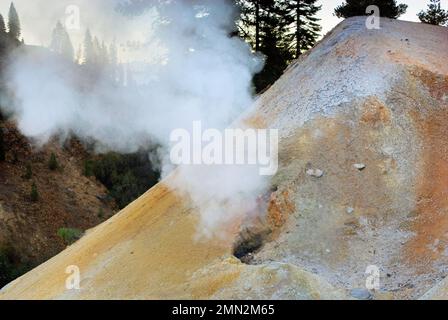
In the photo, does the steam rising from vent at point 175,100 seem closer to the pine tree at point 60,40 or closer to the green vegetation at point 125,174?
the green vegetation at point 125,174

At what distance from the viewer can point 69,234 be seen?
1998cm

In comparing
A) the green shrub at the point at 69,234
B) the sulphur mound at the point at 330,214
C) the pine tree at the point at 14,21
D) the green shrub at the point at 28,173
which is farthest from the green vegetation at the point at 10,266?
the pine tree at the point at 14,21

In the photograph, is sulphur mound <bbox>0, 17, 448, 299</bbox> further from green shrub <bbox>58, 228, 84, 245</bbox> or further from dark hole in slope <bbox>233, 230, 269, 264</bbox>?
green shrub <bbox>58, 228, 84, 245</bbox>

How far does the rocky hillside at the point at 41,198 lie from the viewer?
2002 cm

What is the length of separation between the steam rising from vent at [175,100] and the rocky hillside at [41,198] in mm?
1374

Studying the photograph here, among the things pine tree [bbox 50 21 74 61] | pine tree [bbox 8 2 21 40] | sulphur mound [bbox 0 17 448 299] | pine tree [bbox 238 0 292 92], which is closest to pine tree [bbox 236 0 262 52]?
pine tree [bbox 238 0 292 92]

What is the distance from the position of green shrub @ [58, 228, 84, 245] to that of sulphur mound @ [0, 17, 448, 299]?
5.21 m

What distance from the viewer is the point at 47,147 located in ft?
87.0

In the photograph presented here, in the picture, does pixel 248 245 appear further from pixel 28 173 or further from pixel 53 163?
pixel 53 163

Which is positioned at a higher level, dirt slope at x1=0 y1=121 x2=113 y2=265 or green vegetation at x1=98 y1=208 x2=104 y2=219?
dirt slope at x1=0 y1=121 x2=113 y2=265

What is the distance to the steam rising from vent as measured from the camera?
39.7ft

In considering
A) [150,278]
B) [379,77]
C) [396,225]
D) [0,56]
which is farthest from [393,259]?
[0,56]

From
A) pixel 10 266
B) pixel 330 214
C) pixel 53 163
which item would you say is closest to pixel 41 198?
pixel 53 163

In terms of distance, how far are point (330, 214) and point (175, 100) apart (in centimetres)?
988
